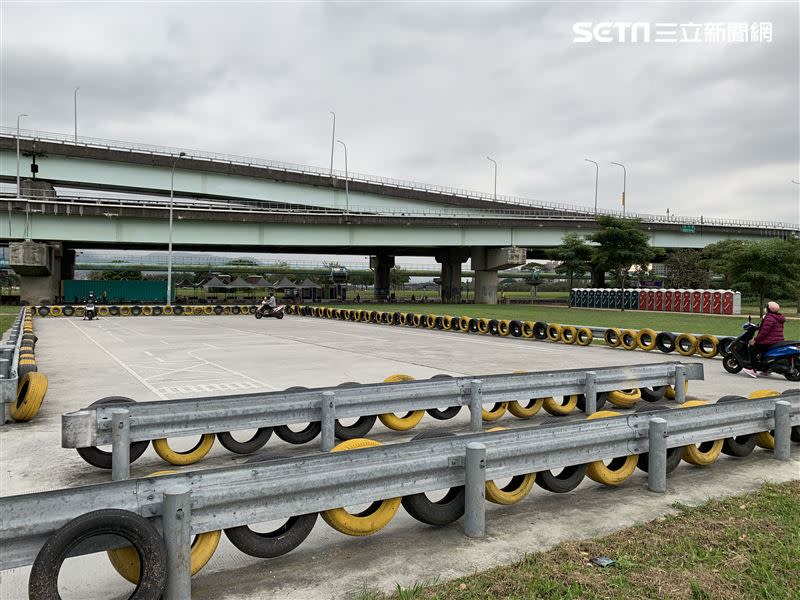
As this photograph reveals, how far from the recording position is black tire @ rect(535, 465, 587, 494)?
5250 millimetres

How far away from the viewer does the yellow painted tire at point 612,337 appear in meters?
19.2

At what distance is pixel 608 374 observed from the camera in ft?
29.4

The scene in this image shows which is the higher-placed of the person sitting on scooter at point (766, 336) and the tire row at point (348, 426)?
the person sitting on scooter at point (766, 336)

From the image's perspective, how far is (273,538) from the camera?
410 cm

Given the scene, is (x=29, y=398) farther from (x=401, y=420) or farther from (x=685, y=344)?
(x=685, y=344)

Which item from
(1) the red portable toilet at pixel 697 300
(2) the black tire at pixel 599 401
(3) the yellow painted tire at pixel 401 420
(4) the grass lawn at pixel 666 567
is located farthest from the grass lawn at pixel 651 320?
(4) the grass lawn at pixel 666 567

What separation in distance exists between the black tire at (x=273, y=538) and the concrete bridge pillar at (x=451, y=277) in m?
65.6

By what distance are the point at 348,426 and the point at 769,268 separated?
37222 millimetres

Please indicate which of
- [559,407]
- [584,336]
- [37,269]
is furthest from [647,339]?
[37,269]

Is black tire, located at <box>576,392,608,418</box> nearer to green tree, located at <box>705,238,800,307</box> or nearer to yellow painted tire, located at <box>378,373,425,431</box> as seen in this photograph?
yellow painted tire, located at <box>378,373,425,431</box>

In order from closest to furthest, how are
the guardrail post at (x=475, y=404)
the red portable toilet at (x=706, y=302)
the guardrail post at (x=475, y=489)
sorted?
the guardrail post at (x=475, y=489) < the guardrail post at (x=475, y=404) < the red portable toilet at (x=706, y=302)

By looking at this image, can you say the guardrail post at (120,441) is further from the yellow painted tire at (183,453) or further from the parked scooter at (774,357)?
the parked scooter at (774,357)

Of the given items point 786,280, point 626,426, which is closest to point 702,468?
point 626,426

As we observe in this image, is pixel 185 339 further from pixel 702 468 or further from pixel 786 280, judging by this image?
pixel 786 280
